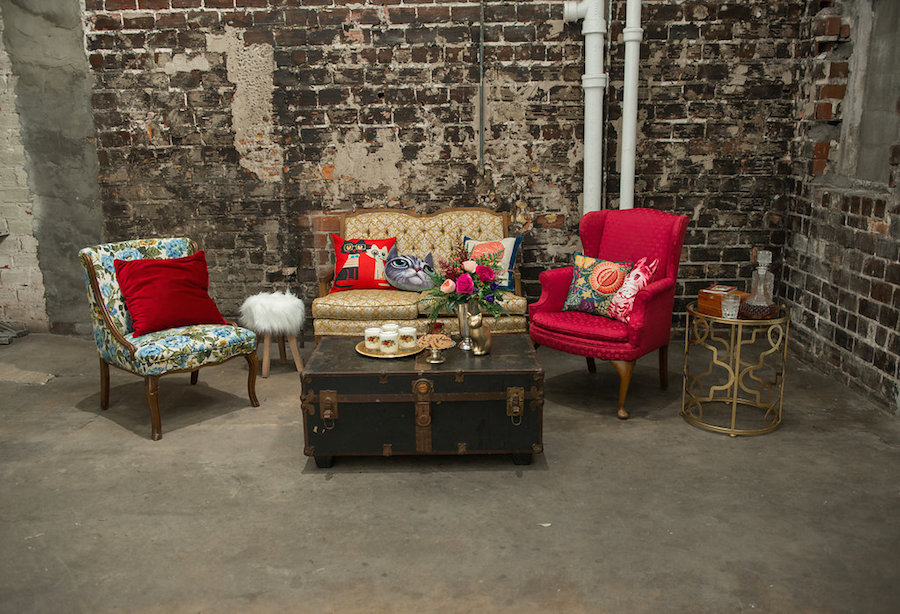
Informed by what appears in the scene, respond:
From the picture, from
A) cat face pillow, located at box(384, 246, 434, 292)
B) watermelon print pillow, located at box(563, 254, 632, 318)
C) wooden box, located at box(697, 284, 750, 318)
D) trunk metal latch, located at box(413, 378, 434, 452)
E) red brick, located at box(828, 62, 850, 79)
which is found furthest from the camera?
cat face pillow, located at box(384, 246, 434, 292)

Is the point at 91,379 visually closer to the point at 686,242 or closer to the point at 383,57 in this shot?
the point at 383,57

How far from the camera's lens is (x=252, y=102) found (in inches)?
223

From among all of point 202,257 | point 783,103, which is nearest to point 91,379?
point 202,257

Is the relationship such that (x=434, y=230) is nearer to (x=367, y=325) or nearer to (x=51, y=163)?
(x=367, y=325)

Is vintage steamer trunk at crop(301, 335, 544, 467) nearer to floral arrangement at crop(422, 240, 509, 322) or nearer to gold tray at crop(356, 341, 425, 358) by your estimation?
gold tray at crop(356, 341, 425, 358)

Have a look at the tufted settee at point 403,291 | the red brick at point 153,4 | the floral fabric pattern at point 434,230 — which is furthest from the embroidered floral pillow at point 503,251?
the red brick at point 153,4

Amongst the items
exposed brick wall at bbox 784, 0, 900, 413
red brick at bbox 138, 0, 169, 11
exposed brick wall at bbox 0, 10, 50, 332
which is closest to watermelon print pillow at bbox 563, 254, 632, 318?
exposed brick wall at bbox 784, 0, 900, 413

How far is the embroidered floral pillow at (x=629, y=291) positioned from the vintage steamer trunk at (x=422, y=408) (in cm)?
97

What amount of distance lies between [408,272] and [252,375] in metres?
1.25

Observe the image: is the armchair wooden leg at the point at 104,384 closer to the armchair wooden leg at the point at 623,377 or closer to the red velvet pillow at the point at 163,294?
the red velvet pillow at the point at 163,294

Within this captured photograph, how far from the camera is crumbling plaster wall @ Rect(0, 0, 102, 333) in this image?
221 inches

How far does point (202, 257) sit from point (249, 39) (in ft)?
6.07

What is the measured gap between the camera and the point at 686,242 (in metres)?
5.81

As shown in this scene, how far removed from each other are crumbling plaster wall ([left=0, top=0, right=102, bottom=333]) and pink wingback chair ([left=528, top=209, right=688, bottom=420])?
11.9ft
